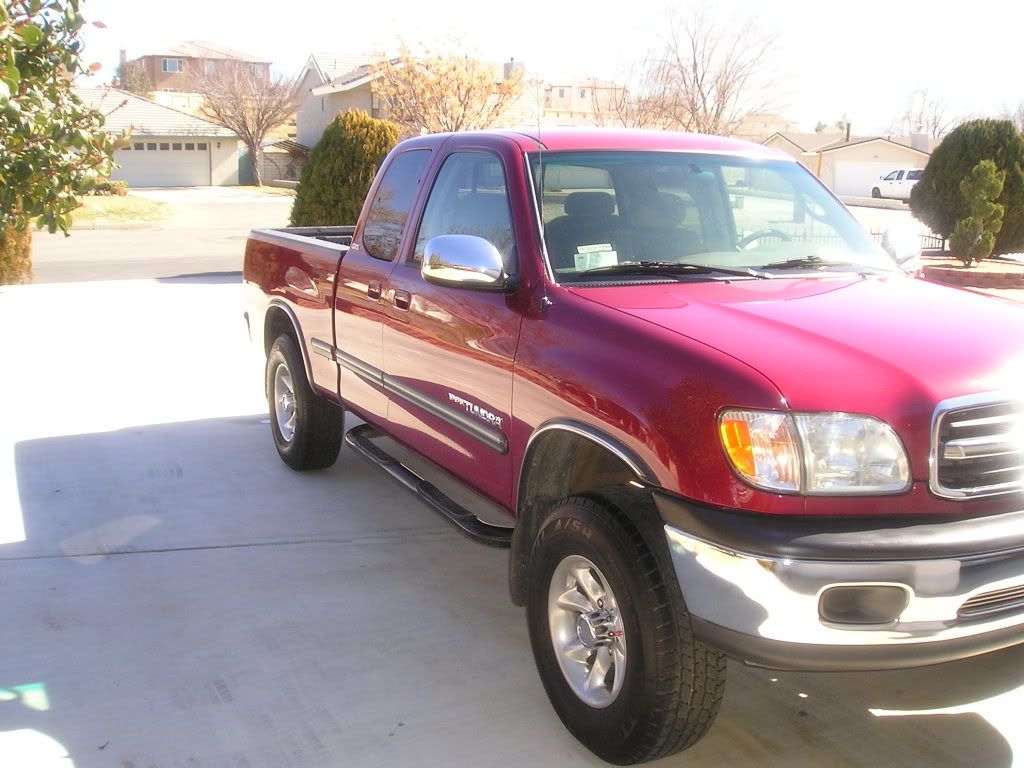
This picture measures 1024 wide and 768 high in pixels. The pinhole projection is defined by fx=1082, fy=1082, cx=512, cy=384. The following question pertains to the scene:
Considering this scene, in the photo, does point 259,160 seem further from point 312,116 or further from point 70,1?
point 70,1

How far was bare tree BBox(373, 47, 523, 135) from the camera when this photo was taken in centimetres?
2855

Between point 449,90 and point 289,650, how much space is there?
85.5 ft

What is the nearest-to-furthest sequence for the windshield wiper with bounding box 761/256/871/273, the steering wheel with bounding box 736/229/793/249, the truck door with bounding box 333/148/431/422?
the windshield wiper with bounding box 761/256/871/273 < the steering wheel with bounding box 736/229/793/249 < the truck door with bounding box 333/148/431/422

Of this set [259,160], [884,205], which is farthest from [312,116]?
[884,205]

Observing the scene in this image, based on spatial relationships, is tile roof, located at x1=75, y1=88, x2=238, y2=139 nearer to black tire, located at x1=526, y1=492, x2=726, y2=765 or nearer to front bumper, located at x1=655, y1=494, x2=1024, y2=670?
black tire, located at x1=526, y1=492, x2=726, y2=765

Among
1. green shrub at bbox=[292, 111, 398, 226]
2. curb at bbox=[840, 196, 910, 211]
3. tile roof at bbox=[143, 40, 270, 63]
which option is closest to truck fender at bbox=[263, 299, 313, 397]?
green shrub at bbox=[292, 111, 398, 226]

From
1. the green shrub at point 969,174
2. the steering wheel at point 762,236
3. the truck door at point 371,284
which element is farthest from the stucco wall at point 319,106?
the steering wheel at point 762,236

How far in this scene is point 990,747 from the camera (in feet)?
11.9

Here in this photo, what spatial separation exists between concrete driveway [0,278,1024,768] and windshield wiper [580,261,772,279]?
154cm

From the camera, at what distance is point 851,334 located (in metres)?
3.33

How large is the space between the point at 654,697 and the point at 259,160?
62.4 meters

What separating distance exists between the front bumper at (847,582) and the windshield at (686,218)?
1400 mm

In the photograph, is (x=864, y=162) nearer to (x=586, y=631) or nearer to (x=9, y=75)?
(x=9, y=75)

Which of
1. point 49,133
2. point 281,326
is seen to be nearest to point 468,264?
point 281,326
